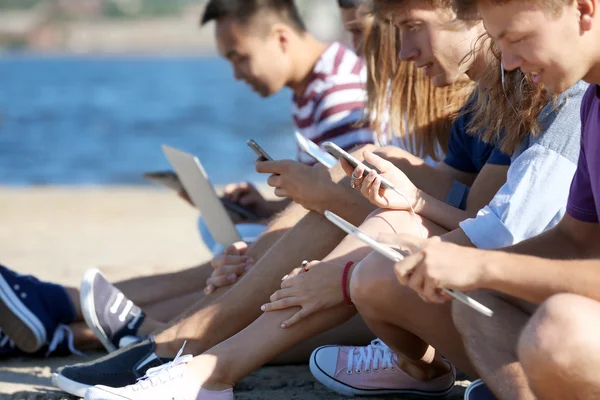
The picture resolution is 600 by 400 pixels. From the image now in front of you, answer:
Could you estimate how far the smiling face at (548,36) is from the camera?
2.00m

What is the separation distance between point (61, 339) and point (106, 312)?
386 millimetres

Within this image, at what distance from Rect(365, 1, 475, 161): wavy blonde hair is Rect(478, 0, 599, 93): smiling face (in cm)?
112

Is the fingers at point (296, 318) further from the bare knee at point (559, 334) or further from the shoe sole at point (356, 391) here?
the bare knee at point (559, 334)

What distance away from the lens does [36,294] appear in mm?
3488

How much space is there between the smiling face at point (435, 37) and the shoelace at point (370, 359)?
87cm

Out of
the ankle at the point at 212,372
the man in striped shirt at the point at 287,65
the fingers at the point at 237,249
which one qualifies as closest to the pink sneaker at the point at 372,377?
the ankle at the point at 212,372

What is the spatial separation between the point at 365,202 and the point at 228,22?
1842 millimetres

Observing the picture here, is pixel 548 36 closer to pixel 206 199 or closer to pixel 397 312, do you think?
pixel 397 312

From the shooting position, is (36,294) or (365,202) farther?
(36,294)

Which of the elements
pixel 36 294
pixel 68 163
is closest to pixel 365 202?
pixel 36 294

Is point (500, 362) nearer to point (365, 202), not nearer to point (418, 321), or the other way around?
point (418, 321)

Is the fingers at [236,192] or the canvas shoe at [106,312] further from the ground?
the canvas shoe at [106,312]

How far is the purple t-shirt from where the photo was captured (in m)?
2.15

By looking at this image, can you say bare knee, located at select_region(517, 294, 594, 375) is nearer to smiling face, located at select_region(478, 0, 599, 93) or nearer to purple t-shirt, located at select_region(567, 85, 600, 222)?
purple t-shirt, located at select_region(567, 85, 600, 222)
